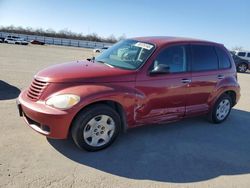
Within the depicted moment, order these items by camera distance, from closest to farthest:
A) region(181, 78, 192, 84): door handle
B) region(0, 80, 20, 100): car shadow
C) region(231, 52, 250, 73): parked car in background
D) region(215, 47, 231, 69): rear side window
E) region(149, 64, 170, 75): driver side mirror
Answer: region(149, 64, 170, 75): driver side mirror < region(181, 78, 192, 84): door handle < region(215, 47, 231, 69): rear side window < region(0, 80, 20, 100): car shadow < region(231, 52, 250, 73): parked car in background

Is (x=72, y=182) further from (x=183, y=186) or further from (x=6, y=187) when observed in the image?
(x=183, y=186)

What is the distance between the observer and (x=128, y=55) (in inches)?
204

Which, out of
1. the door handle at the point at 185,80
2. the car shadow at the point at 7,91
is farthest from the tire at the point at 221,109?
the car shadow at the point at 7,91

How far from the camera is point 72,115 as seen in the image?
4039 mm

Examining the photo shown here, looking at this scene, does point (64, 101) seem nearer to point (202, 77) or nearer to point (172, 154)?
point (172, 154)

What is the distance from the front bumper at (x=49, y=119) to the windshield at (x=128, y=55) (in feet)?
4.66

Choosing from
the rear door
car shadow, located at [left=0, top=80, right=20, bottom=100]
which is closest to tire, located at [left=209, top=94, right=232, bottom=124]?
the rear door

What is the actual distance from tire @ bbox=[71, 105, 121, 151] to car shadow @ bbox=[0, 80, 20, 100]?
11.6 feet

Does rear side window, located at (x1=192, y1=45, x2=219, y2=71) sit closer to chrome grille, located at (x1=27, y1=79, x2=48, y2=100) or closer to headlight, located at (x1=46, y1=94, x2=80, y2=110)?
headlight, located at (x1=46, y1=94, x2=80, y2=110)

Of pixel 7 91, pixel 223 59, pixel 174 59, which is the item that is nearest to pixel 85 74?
pixel 174 59

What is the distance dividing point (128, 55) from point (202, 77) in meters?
1.63

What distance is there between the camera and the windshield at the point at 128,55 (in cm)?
493

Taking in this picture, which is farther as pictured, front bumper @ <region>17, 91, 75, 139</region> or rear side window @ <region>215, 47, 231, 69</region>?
rear side window @ <region>215, 47, 231, 69</region>

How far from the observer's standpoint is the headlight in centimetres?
402
